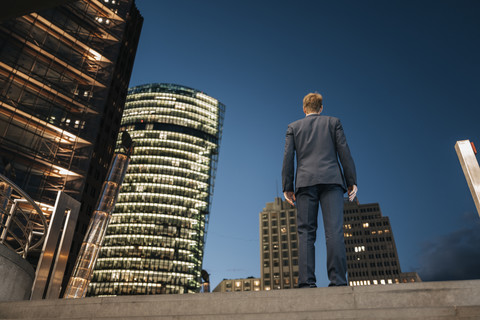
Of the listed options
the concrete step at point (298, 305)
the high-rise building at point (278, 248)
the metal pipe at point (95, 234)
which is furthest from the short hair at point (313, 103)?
the high-rise building at point (278, 248)

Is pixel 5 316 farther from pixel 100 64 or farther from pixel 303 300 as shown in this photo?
pixel 100 64

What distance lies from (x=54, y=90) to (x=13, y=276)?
3011 cm

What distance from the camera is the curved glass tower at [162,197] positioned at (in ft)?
302

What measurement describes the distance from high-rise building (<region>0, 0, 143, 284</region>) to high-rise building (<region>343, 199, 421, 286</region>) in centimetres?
10806

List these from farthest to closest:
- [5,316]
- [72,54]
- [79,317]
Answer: [72,54] → [5,316] → [79,317]

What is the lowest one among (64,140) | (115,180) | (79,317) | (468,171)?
(79,317)

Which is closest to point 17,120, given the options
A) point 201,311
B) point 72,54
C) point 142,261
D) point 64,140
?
point 64,140

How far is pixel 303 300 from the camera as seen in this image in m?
3.61

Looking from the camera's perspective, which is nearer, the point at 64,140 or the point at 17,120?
the point at 17,120

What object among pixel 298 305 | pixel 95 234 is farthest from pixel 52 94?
pixel 298 305

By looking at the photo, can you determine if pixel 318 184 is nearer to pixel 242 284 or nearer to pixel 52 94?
pixel 52 94

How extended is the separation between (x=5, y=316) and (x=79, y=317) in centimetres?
116

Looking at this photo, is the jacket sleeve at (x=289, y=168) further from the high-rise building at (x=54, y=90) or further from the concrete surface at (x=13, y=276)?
the high-rise building at (x=54, y=90)

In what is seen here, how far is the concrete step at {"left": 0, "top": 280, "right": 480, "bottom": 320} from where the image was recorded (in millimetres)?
3137
